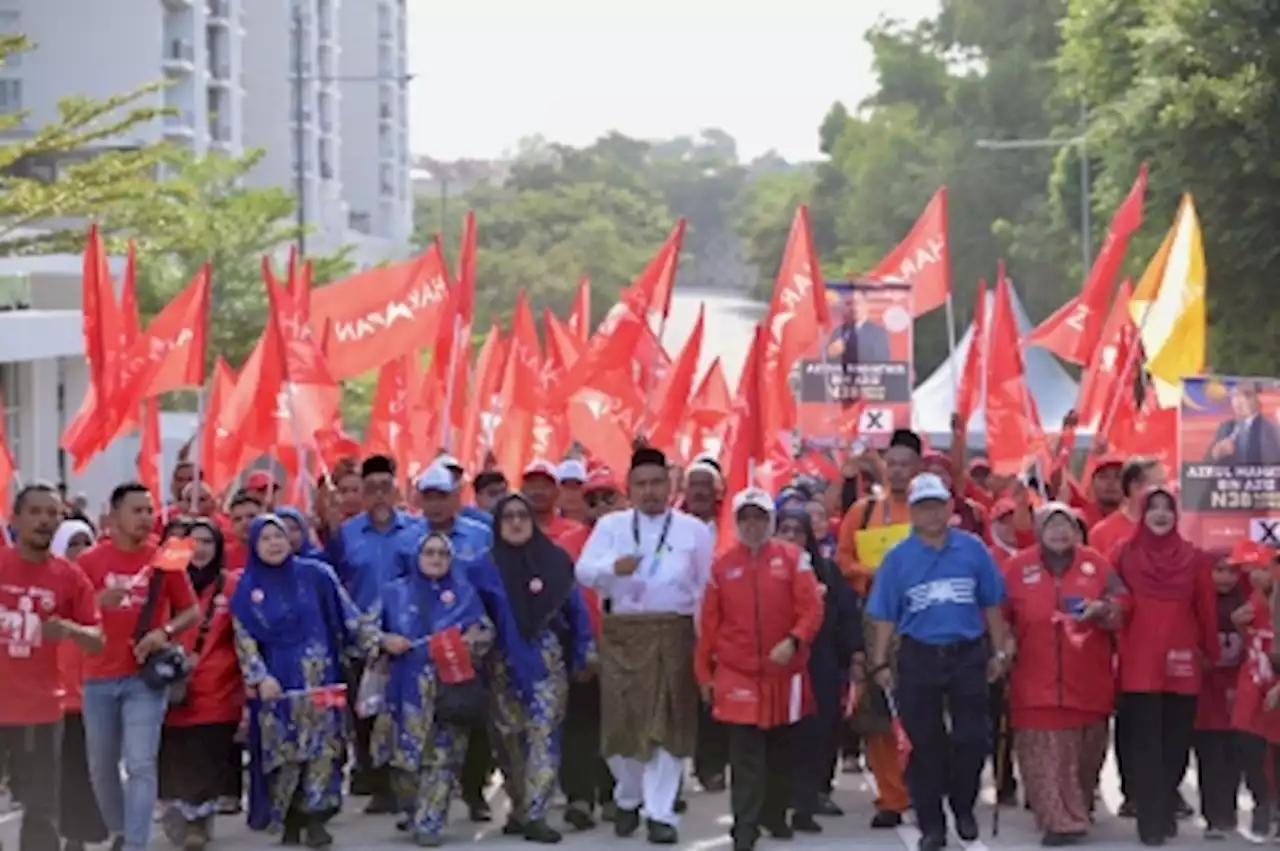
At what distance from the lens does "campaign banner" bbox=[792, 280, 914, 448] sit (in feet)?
61.3

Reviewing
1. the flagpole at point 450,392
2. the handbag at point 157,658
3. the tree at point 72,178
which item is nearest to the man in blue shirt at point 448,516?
the handbag at point 157,658

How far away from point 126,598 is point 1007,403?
785cm

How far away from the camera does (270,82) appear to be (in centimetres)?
9181

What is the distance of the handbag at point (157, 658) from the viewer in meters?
11.9

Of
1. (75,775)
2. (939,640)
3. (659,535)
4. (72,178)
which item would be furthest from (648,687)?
(72,178)

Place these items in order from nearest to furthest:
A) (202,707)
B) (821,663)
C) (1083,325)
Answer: (202,707) < (821,663) < (1083,325)

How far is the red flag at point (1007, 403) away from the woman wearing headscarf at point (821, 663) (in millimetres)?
4445

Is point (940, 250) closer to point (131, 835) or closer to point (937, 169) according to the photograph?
point (131, 835)

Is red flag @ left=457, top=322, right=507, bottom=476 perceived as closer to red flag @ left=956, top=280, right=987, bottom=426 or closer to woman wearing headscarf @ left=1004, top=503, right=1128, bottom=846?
red flag @ left=956, top=280, right=987, bottom=426

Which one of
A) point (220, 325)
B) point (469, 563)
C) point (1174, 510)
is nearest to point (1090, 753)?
point (1174, 510)

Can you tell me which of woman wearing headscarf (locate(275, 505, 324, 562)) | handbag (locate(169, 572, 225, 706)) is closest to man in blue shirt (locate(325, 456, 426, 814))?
woman wearing headscarf (locate(275, 505, 324, 562))

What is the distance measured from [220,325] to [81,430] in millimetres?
27242

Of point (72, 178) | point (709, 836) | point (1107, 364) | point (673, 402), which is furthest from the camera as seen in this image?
point (72, 178)

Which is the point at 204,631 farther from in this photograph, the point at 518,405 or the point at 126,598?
the point at 518,405
